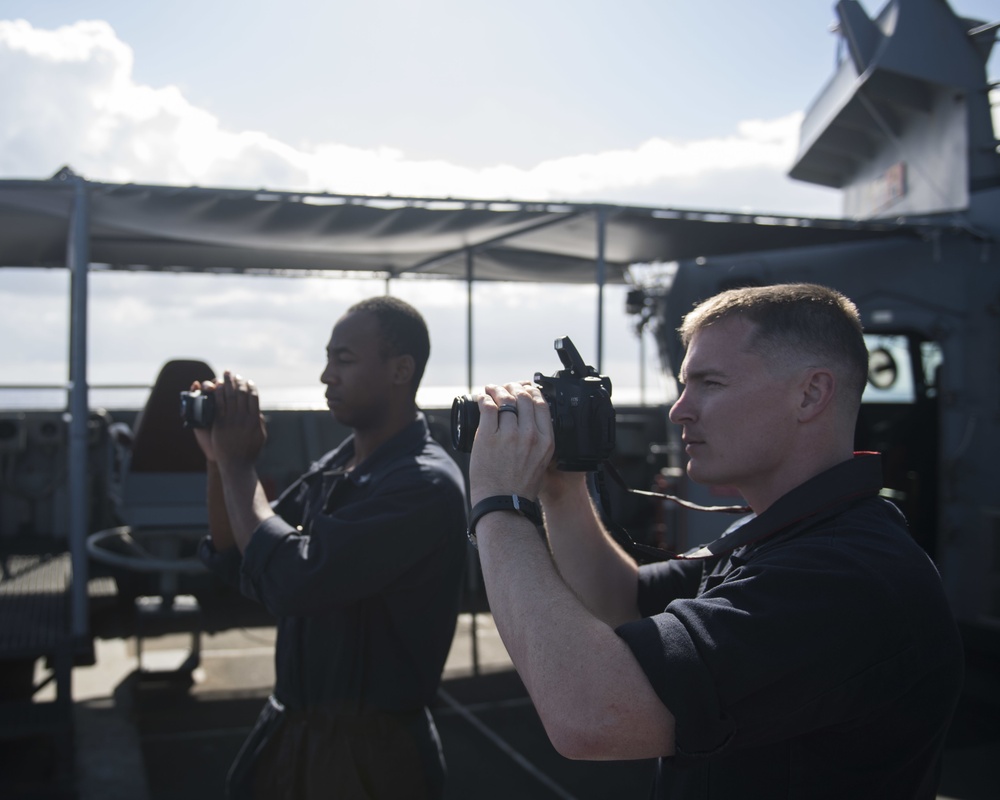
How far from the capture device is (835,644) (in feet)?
3.88

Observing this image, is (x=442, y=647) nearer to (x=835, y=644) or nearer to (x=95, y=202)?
(x=835, y=644)

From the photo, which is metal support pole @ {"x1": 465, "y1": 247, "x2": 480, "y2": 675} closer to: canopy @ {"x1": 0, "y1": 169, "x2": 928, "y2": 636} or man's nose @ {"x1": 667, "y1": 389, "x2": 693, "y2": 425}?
canopy @ {"x1": 0, "y1": 169, "x2": 928, "y2": 636}

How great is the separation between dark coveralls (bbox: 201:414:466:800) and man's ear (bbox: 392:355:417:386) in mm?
375

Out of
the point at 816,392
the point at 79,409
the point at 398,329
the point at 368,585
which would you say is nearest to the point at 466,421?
the point at 816,392

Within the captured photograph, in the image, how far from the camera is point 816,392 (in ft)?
4.84

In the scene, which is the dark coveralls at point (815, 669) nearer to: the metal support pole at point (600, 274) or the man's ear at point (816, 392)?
the man's ear at point (816, 392)

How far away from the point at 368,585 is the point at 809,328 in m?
1.26

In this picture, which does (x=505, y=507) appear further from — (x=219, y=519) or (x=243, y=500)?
(x=219, y=519)

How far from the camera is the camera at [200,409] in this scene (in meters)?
2.48

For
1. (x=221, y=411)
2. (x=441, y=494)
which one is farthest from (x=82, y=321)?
(x=441, y=494)

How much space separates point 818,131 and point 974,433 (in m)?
3.43

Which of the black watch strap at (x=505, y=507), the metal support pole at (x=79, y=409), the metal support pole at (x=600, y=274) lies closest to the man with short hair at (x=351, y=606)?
the black watch strap at (x=505, y=507)

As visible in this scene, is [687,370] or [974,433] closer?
[687,370]

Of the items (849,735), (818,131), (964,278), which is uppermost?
(818,131)
